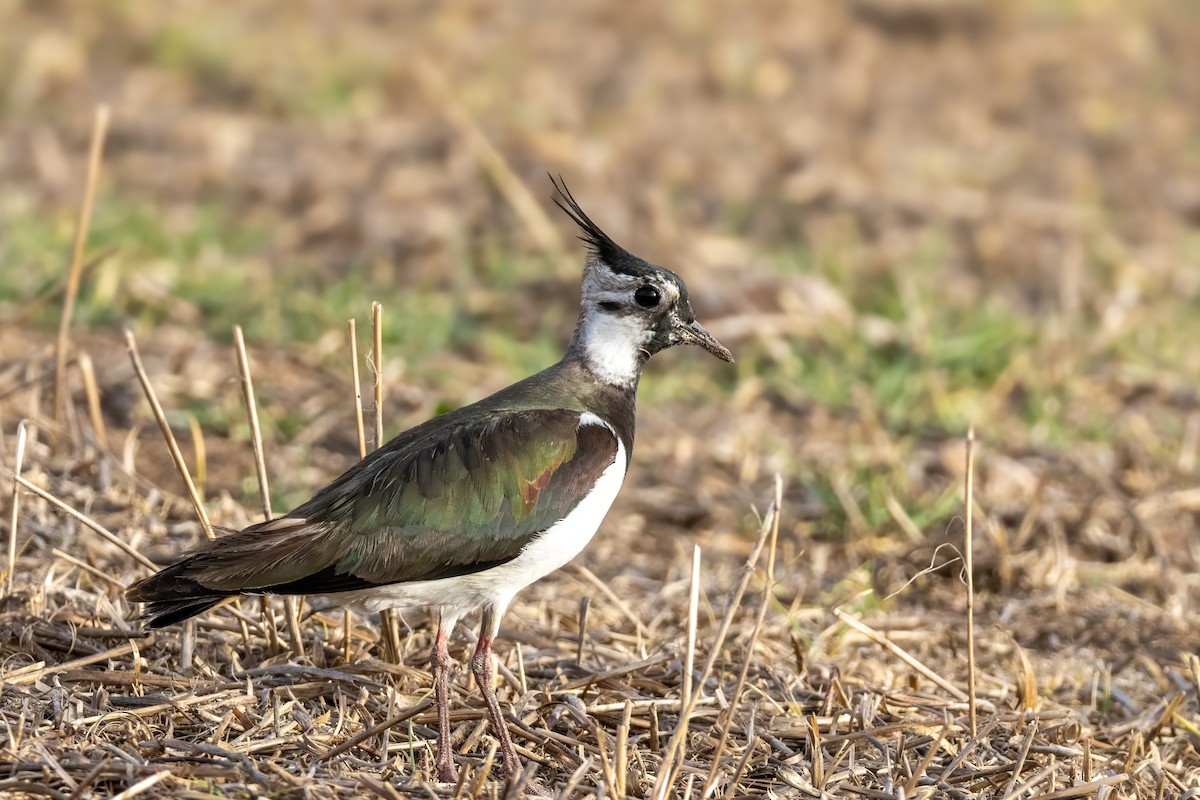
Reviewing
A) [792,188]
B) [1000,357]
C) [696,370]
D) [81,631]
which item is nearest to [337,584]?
[81,631]

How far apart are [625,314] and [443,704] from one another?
148cm

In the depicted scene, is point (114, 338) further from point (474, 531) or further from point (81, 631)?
point (474, 531)

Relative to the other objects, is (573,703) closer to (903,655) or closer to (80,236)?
(903,655)

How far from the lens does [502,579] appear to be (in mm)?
4418

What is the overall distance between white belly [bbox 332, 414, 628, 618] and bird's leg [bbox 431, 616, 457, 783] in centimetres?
11

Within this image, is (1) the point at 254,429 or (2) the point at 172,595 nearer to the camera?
(2) the point at 172,595

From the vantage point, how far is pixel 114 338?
7.54 meters

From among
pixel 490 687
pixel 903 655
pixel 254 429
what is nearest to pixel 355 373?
pixel 254 429

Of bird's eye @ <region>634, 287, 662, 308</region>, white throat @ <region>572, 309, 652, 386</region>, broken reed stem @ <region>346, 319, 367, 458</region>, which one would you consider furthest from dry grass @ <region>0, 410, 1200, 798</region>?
bird's eye @ <region>634, 287, 662, 308</region>

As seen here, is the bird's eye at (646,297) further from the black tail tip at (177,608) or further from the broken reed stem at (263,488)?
the black tail tip at (177,608)

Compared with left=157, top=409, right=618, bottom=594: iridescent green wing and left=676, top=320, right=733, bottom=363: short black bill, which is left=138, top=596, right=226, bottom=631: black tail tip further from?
left=676, top=320, right=733, bottom=363: short black bill

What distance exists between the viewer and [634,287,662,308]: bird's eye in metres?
4.95

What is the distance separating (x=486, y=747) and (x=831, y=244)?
250 inches

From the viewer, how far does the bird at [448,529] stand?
13.7ft
